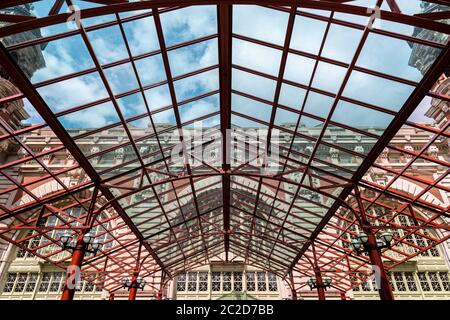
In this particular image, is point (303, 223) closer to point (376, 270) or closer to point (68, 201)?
point (376, 270)

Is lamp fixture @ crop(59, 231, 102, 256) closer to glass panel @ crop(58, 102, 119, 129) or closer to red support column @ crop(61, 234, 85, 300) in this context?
red support column @ crop(61, 234, 85, 300)

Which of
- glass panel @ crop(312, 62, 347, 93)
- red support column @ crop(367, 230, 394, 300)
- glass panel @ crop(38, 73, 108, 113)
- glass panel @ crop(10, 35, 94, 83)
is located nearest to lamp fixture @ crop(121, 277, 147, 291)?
glass panel @ crop(38, 73, 108, 113)

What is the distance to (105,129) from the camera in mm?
10273

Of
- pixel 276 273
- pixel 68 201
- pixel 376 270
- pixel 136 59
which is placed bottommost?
pixel 376 270

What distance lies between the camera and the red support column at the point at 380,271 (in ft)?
31.2

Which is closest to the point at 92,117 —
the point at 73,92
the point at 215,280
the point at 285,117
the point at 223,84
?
the point at 73,92

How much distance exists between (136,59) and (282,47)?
174 inches

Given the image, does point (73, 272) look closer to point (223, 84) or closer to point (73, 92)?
point (73, 92)

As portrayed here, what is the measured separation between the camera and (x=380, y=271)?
9.73 m

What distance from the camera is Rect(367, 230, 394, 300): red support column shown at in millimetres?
9508

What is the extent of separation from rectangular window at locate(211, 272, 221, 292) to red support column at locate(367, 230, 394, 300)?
17.1 m

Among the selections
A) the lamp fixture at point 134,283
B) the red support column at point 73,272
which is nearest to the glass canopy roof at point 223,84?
the red support column at point 73,272

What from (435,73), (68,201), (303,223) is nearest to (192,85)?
(435,73)

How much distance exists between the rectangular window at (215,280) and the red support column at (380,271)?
56.2 ft
